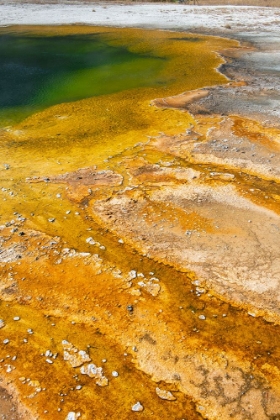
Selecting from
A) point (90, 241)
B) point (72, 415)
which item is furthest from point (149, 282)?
point (72, 415)

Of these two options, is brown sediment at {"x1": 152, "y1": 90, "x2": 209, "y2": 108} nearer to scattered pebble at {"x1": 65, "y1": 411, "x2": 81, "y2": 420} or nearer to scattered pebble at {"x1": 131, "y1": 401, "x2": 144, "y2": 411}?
scattered pebble at {"x1": 131, "y1": 401, "x2": 144, "y2": 411}

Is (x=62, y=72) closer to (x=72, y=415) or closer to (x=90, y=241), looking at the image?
(x=90, y=241)

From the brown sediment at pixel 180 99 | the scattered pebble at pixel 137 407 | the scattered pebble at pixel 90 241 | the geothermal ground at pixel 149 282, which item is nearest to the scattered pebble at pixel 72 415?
the geothermal ground at pixel 149 282

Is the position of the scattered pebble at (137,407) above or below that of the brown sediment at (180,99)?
below

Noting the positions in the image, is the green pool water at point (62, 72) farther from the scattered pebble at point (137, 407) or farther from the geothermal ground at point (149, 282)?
the scattered pebble at point (137, 407)

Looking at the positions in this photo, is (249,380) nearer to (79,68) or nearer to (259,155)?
(259,155)

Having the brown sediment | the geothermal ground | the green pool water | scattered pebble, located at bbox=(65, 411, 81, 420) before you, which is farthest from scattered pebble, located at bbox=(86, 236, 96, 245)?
the brown sediment
